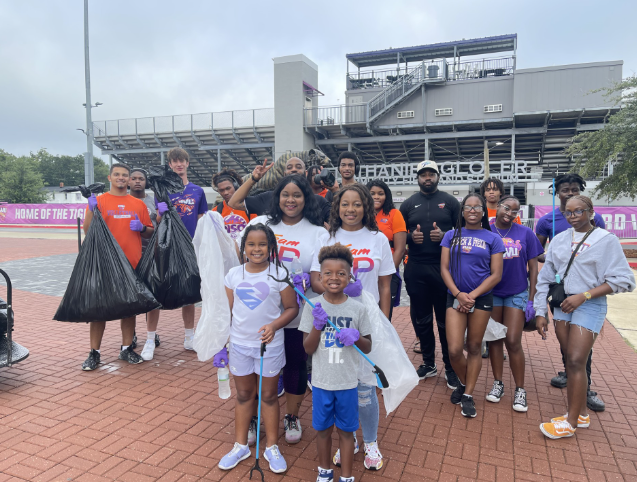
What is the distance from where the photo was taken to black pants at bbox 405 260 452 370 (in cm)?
388

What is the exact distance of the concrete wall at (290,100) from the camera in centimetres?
2366

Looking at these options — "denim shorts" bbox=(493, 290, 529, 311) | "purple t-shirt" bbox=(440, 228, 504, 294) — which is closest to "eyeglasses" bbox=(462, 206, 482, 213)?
"purple t-shirt" bbox=(440, 228, 504, 294)

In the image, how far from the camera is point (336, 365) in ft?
8.02

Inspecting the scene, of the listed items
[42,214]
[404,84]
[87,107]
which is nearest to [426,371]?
[87,107]

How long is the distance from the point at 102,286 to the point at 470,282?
3260mm

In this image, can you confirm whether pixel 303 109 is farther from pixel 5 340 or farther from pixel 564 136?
pixel 5 340

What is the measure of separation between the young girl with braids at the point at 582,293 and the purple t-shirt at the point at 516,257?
1.26ft

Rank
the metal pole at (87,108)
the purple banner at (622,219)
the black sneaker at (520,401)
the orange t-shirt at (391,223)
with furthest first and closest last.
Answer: the metal pole at (87,108) < the purple banner at (622,219) < the orange t-shirt at (391,223) < the black sneaker at (520,401)

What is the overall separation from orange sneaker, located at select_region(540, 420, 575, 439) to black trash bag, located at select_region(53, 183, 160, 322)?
344 cm

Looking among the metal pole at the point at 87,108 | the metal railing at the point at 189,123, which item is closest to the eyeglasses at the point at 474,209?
the metal pole at the point at 87,108

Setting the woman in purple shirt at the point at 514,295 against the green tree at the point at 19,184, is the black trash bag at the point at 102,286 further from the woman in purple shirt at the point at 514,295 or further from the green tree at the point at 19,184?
the green tree at the point at 19,184

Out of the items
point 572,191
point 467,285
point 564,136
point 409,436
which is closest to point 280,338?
point 409,436

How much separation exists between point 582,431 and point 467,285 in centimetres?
132

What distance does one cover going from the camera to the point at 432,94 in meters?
23.2
